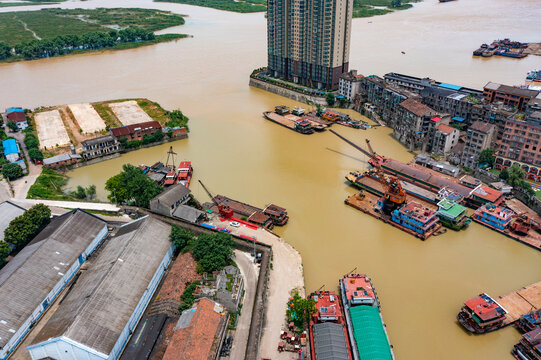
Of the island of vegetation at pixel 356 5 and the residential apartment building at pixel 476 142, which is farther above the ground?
the island of vegetation at pixel 356 5

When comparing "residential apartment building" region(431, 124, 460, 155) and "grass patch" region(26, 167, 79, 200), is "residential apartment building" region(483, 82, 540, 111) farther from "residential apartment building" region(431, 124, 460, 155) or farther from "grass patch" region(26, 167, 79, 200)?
"grass patch" region(26, 167, 79, 200)

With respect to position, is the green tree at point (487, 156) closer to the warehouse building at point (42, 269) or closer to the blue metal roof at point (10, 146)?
the warehouse building at point (42, 269)

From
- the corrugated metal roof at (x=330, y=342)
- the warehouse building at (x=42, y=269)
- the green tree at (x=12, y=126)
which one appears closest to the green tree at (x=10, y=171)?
the warehouse building at (x=42, y=269)

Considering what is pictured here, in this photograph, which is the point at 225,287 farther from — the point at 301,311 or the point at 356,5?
the point at 356,5

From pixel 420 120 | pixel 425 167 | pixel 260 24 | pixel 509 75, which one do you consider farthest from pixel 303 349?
pixel 260 24

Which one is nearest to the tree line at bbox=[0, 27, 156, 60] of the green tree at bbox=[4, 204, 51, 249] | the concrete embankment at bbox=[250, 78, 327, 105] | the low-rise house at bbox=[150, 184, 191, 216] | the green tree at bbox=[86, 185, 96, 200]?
the concrete embankment at bbox=[250, 78, 327, 105]

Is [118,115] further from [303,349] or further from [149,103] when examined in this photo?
[303,349]

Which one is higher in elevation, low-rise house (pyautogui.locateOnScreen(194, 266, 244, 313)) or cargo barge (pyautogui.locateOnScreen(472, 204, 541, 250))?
low-rise house (pyautogui.locateOnScreen(194, 266, 244, 313))
